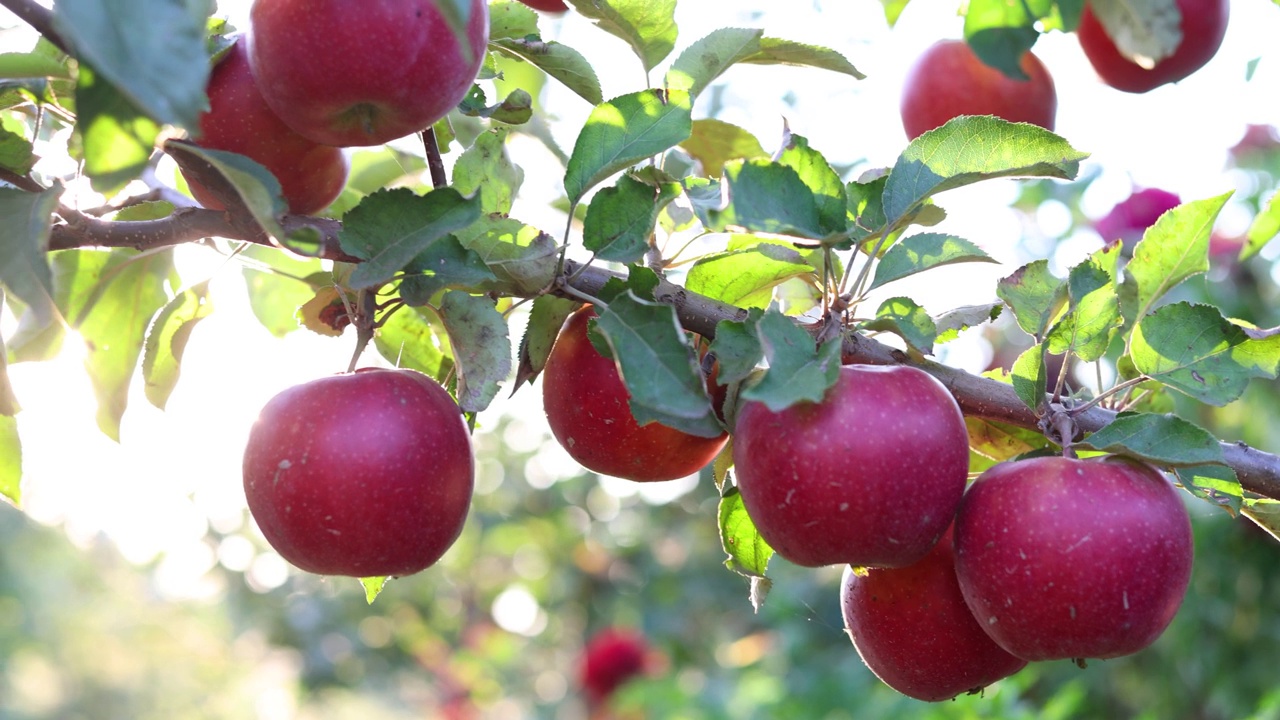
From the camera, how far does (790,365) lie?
610mm

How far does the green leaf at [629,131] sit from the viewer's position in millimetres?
699

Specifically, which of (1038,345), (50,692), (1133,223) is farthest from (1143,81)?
(50,692)

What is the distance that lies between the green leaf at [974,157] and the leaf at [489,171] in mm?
268

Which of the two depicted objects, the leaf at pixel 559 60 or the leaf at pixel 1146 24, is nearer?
the leaf at pixel 1146 24

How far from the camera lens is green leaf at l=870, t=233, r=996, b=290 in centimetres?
72

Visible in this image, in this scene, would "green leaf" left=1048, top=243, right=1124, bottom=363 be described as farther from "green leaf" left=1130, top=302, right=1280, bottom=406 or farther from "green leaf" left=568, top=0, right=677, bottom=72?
"green leaf" left=568, top=0, right=677, bottom=72

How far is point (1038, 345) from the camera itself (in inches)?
27.9

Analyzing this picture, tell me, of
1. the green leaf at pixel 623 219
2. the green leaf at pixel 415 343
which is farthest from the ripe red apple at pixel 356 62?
the green leaf at pixel 415 343

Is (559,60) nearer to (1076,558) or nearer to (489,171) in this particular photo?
(489,171)

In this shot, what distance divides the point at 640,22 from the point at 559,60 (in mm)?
68

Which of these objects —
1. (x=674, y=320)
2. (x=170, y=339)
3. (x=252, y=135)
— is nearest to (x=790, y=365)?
(x=674, y=320)

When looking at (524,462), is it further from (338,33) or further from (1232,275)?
(338,33)

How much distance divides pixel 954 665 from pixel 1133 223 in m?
1.53

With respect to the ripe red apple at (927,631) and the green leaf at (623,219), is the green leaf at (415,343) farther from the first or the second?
the ripe red apple at (927,631)
